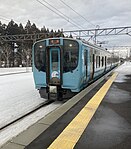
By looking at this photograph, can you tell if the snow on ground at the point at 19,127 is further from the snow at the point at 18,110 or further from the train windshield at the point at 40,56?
the train windshield at the point at 40,56

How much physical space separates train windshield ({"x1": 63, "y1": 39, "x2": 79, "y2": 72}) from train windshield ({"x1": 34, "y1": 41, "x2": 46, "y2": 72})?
1.01m

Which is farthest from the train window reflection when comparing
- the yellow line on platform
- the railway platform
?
the yellow line on platform

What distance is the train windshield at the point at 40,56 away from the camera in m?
10.1

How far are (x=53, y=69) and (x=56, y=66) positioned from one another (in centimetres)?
19

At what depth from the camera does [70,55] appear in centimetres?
973

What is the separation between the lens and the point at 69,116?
18.8 feet

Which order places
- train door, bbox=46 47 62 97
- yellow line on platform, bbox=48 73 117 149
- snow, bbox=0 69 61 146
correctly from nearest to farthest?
1. yellow line on platform, bbox=48 73 117 149
2. snow, bbox=0 69 61 146
3. train door, bbox=46 47 62 97

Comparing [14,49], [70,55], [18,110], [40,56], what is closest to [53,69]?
[40,56]

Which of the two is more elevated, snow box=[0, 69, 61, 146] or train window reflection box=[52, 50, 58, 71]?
train window reflection box=[52, 50, 58, 71]

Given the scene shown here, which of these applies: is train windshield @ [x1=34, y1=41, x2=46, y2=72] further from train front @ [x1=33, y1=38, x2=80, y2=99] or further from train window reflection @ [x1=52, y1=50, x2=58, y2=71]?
train window reflection @ [x1=52, y1=50, x2=58, y2=71]

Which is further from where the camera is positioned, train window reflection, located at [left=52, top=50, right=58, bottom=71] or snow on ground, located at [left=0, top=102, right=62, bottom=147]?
train window reflection, located at [left=52, top=50, right=58, bottom=71]

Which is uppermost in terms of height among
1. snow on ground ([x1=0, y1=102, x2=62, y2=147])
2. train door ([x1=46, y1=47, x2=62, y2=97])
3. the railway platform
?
train door ([x1=46, y1=47, x2=62, y2=97])

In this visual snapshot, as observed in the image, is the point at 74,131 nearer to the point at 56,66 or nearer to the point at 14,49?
the point at 56,66

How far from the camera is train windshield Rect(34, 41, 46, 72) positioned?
1012 centimetres
